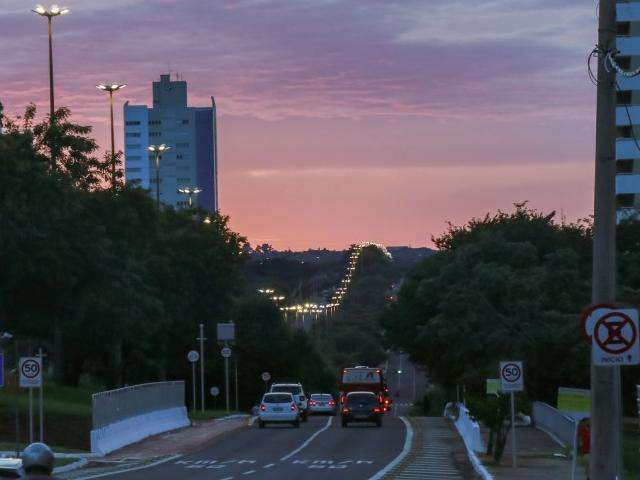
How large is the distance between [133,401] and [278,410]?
10.7m

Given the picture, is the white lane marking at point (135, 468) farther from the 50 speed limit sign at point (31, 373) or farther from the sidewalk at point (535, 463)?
the sidewalk at point (535, 463)

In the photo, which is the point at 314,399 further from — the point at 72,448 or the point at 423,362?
the point at 72,448

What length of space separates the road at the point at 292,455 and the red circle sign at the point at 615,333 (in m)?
16.4

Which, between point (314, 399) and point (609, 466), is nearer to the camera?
point (609, 466)

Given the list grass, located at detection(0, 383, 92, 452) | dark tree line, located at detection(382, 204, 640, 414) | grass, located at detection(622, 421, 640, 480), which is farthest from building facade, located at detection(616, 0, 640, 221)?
grass, located at detection(0, 383, 92, 452)

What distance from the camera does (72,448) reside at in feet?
127

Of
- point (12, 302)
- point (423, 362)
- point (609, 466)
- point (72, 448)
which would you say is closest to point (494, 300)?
point (423, 362)

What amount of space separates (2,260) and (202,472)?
16147 mm

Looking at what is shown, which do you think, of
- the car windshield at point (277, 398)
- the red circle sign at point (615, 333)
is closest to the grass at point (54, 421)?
the car windshield at point (277, 398)

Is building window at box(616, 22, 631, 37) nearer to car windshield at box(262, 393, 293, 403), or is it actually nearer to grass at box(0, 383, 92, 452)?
car windshield at box(262, 393, 293, 403)

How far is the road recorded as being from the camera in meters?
30.5

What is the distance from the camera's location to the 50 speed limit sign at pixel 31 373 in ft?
102

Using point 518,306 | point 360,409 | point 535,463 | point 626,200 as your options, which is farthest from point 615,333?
point 626,200

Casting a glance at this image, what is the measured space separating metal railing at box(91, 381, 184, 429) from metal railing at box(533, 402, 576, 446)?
45.9 ft
